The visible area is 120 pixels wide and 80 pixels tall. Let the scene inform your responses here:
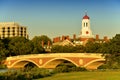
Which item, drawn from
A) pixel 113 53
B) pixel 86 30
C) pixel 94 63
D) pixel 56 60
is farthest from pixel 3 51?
pixel 86 30

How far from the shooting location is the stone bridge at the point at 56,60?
67250 mm

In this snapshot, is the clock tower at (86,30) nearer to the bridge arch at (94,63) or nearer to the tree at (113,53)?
the bridge arch at (94,63)

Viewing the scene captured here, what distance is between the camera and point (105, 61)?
6400 cm

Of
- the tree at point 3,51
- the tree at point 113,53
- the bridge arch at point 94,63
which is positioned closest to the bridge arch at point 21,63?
the tree at point 3,51

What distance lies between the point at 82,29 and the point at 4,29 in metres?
46.6

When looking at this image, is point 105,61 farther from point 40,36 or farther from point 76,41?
point 40,36

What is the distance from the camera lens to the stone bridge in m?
67.2

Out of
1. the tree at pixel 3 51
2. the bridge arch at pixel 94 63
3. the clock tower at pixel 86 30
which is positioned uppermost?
the clock tower at pixel 86 30

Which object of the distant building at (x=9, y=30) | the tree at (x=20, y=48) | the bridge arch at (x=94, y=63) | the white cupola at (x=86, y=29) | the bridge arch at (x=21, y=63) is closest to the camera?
the bridge arch at (x=94, y=63)

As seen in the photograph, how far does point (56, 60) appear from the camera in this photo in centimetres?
7444

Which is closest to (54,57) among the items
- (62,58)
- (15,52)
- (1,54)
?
(62,58)

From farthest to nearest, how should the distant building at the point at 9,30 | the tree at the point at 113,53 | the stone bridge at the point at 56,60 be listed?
the distant building at the point at 9,30, the stone bridge at the point at 56,60, the tree at the point at 113,53

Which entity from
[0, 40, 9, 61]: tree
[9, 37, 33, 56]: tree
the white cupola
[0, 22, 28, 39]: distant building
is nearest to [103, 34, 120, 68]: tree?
[0, 40, 9, 61]: tree

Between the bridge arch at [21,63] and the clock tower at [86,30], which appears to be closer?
the bridge arch at [21,63]
